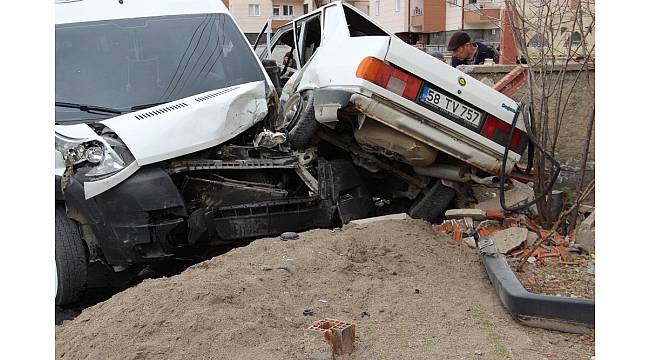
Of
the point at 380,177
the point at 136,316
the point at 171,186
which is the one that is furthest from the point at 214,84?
the point at 136,316

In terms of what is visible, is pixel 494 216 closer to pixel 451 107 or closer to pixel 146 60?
pixel 451 107

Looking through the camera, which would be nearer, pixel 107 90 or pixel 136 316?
pixel 136 316

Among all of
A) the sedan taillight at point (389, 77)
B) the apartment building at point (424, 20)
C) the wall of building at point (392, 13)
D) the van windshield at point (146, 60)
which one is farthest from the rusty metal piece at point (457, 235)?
the wall of building at point (392, 13)

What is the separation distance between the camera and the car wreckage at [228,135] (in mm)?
4523

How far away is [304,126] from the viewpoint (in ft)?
16.4

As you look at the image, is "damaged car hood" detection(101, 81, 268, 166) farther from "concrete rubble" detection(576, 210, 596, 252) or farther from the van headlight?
"concrete rubble" detection(576, 210, 596, 252)

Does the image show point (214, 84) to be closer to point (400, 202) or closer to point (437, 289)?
point (400, 202)

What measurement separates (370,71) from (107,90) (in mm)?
2083

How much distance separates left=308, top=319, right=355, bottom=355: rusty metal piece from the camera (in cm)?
301

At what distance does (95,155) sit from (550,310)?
9.70 feet

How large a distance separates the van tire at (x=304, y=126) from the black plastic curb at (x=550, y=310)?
1.97m

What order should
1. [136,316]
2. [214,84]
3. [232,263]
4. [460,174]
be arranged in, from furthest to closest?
[214,84]
[460,174]
[232,263]
[136,316]

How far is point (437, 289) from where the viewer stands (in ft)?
12.6

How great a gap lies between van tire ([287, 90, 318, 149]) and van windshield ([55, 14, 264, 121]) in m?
0.76
